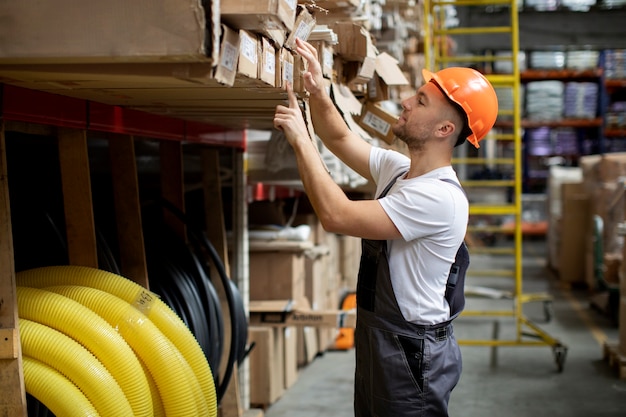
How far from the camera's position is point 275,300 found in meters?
5.85

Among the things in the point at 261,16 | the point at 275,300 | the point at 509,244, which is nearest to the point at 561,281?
the point at 509,244

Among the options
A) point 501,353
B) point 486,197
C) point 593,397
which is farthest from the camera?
point 486,197

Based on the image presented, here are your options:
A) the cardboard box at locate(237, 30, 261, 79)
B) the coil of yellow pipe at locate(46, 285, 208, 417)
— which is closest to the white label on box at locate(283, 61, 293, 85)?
the cardboard box at locate(237, 30, 261, 79)

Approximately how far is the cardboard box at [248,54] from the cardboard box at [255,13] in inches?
2.1

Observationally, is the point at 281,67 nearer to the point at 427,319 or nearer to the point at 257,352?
the point at 427,319

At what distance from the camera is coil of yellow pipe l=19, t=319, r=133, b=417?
2.69 meters

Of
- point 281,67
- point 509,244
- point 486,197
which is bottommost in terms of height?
point 509,244

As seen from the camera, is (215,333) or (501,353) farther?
(501,353)

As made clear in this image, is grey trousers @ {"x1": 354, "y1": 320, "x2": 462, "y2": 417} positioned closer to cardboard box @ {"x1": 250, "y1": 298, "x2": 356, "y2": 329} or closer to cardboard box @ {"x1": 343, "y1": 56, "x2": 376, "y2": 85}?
cardboard box @ {"x1": 343, "y1": 56, "x2": 376, "y2": 85}

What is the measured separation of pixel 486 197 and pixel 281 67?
14.9 m

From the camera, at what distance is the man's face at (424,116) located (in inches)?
118

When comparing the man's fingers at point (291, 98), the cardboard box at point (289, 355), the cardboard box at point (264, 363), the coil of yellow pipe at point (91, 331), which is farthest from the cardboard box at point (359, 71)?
the cardboard box at point (289, 355)

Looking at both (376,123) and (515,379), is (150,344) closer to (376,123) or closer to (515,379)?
(376,123)

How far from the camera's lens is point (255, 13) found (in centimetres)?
210
